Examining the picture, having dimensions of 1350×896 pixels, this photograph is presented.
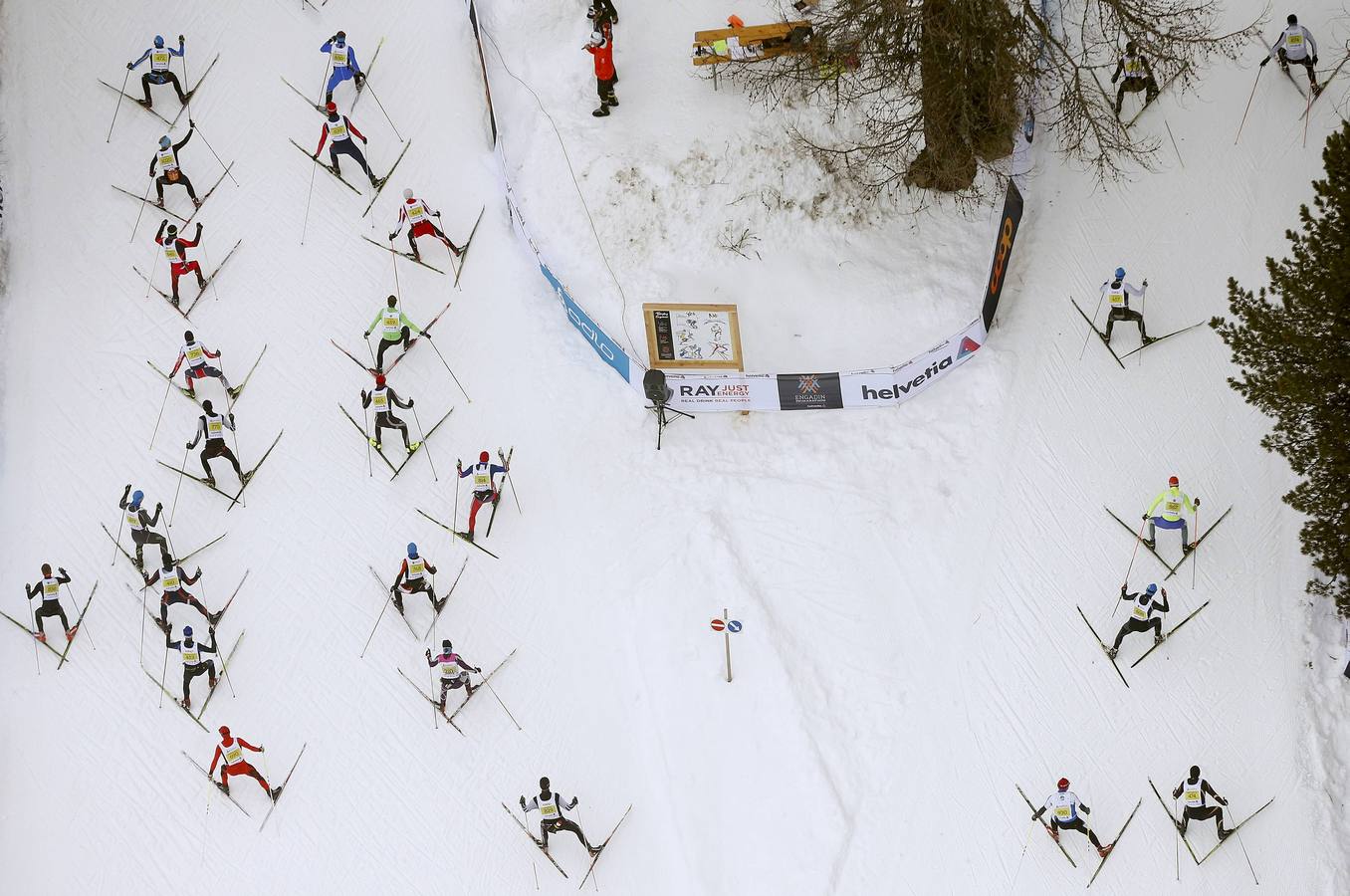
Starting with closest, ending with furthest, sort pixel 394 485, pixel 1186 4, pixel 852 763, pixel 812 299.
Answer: pixel 852 763 → pixel 394 485 → pixel 812 299 → pixel 1186 4

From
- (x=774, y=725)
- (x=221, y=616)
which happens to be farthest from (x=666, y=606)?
(x=221, y=616)

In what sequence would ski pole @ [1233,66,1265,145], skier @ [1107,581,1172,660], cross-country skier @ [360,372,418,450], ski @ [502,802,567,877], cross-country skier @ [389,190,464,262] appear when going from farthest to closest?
1. ski pole @ [1233,66,1265,145]
2. cross-country skier @ [389,190,464,262]
3. cross-country skier @ [360,372,418,450]
4. skier @ [1107,581,1172,660]
5. ski @ [502,802,567,877]

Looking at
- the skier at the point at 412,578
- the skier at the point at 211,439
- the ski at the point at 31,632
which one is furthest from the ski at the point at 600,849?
the ski at the point at 31,632

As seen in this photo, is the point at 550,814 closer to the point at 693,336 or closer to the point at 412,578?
the point at 412,578

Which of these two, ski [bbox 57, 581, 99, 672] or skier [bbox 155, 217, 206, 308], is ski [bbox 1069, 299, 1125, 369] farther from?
ski [bbox 57, 581, 99, 672]

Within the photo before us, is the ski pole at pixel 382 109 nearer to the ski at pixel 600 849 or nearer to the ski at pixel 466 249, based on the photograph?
the ski at pixel 466 249

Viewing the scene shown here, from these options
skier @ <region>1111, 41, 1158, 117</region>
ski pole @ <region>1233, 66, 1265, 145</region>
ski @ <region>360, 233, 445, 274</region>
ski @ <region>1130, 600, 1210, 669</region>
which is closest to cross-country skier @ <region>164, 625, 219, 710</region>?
ski @ <region>360, 233, 445, 274</region>

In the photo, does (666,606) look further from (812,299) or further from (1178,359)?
(1178,359)
